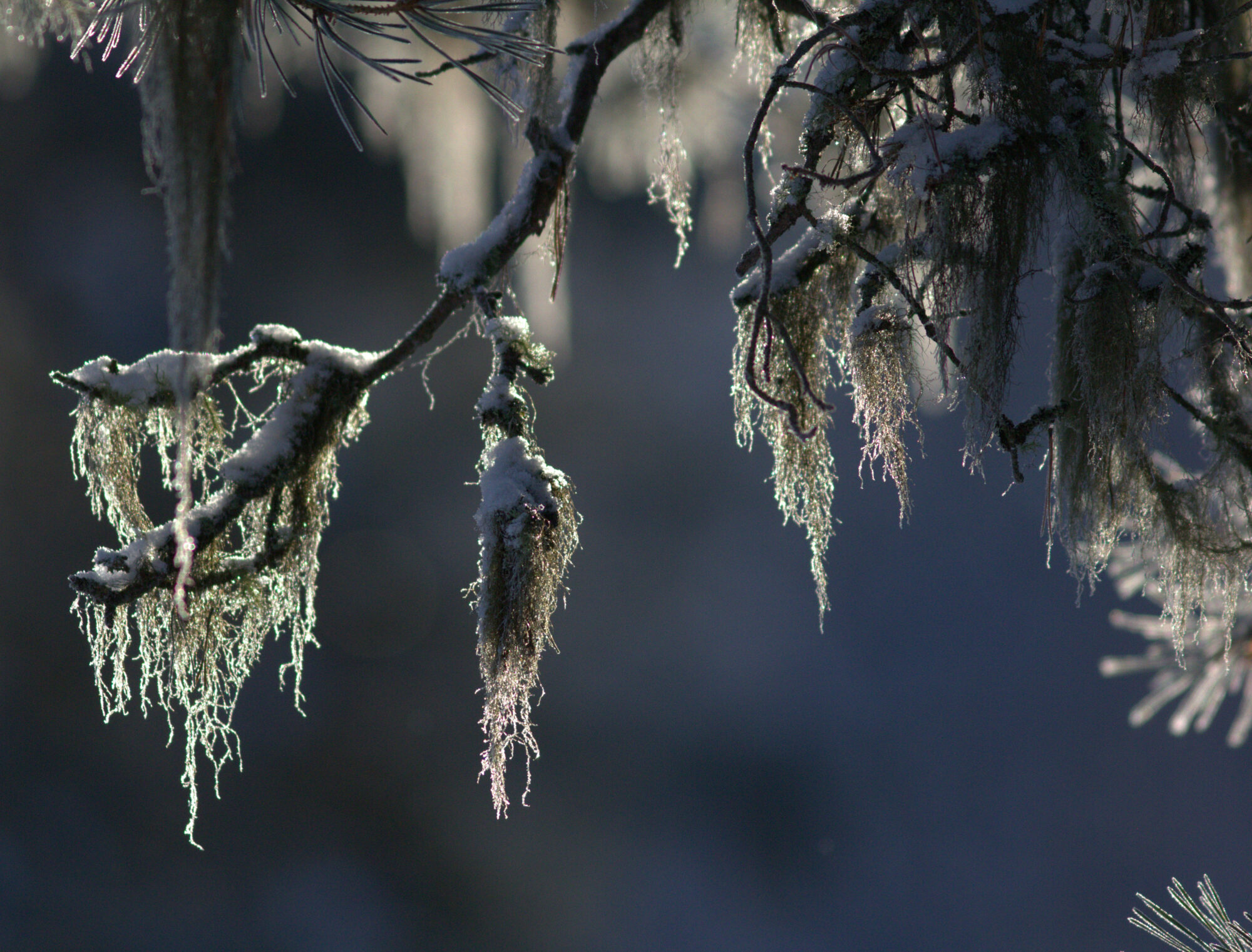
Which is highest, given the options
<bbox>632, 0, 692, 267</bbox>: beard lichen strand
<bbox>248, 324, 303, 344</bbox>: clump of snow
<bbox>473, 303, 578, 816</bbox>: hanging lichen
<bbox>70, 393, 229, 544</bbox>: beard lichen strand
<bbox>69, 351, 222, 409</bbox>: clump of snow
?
<bbox>632, 0, 692, 267</bbox>: beard lichen strand

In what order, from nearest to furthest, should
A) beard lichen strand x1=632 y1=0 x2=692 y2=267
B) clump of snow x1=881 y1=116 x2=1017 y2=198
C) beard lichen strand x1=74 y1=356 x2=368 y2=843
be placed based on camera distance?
clump of snow x1=881 y1=116 x2=1017 y2=198, beard lichen strand x1=74 y1=356 x2=368 y2=843, beard lichen strand x1=632 y1=0 x2=692 y2=267

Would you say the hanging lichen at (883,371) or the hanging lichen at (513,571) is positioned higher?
the hanging lichen at (883,371)

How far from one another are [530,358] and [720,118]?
0.59 metres

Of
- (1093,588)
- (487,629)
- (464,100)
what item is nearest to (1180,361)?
(1093,588)

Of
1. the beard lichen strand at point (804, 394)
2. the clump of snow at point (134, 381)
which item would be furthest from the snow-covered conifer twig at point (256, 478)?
the beard lichen strand at point (804, 394)

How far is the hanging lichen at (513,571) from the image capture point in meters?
0.56

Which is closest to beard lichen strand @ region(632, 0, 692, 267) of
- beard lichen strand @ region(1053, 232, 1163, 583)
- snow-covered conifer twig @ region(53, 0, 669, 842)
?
snow-covered conifer twig @ region(53, 0, 669, 842)

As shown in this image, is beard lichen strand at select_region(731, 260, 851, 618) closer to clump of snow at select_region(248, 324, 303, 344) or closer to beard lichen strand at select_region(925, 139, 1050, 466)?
beard lichen strand at select_region(925, 139, 1050, 466)

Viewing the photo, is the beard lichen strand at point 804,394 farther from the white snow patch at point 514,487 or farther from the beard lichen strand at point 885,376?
the white snow patch at point 514,487

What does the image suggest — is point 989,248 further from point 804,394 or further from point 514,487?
point 514,487

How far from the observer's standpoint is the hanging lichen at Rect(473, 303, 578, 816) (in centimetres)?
56

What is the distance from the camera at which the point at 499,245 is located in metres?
0.66

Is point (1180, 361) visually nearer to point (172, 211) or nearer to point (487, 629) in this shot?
point (487, 629)

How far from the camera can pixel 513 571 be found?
0.57 meters
